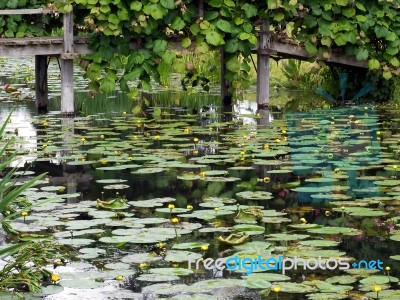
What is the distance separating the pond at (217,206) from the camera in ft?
17.8

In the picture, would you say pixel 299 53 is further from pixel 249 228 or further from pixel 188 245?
pixel 188 245

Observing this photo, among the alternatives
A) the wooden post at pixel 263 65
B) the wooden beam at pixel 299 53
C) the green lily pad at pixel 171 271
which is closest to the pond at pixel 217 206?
the green lily pad at pixel 171 271

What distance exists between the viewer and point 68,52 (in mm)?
13016

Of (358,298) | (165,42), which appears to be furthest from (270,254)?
(165,42)

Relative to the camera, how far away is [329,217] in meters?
7.04

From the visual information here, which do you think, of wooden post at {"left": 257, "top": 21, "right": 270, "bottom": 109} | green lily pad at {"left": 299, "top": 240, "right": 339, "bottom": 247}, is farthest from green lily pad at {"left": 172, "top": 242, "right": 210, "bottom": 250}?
wooden post at {"left": 257, "top": 21, "right": 270, "bottom": 109}

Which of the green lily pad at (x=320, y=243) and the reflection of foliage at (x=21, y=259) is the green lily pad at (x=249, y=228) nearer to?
the green lily pad at (x=320, y=243)

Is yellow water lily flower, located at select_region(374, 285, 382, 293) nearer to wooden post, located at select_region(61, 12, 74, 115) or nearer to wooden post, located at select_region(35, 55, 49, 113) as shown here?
wooden post, located at select_region(61, 12, 74, 115)

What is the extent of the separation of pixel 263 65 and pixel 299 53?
2.18ft

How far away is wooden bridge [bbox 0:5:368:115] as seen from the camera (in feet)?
42.4

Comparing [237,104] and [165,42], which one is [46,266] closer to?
[165,42]

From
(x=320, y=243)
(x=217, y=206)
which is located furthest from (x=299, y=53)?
(x=320, y=243)

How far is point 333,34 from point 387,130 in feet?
8.93

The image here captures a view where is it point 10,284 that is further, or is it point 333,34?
point 333,34
